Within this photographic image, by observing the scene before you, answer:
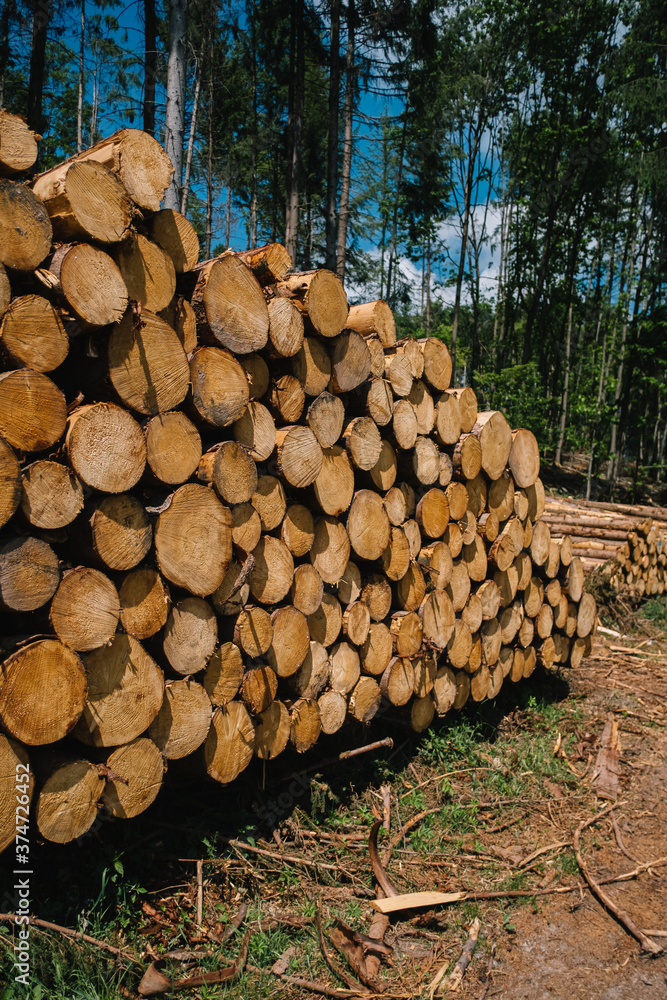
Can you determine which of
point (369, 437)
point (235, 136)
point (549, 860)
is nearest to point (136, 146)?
point (369, 437)

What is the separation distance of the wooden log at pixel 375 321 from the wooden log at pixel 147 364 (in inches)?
52.8

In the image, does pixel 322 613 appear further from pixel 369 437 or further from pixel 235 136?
pixel 235 136

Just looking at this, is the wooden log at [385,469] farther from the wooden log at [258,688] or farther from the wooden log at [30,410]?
the wooden log at [30,410]

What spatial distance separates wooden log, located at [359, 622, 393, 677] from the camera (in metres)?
3.67

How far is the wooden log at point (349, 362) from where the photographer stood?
3.33 meters

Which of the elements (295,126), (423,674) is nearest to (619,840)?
(423,674)

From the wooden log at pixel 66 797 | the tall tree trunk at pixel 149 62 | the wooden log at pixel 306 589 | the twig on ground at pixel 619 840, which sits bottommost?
the twig on ground at pixel 619 840

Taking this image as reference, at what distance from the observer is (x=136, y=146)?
2340mm

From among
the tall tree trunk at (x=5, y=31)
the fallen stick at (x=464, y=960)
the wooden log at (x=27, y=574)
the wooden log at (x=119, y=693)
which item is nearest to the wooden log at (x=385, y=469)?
the wooden log at (x=119, y=693)

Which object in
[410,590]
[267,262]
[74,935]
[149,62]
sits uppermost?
[149,62]

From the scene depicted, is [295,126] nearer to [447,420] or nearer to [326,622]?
[447,420]

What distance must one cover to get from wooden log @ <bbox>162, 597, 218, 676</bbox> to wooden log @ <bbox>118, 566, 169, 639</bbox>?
0.09 meters

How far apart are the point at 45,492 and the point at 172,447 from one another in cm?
55

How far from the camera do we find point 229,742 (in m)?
2.85
